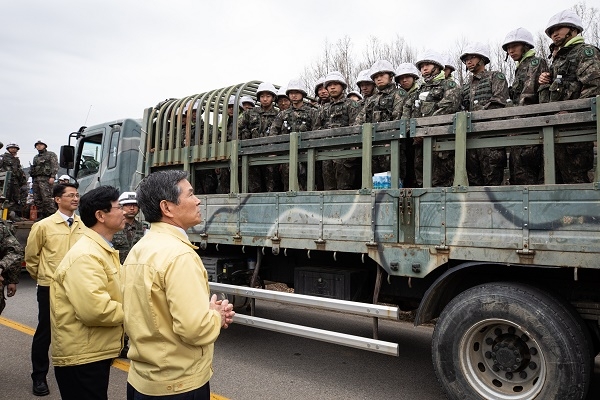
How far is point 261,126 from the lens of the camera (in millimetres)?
5625

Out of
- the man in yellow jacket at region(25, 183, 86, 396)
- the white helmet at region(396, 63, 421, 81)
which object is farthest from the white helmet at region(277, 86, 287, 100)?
the man in yellow jacket at region(25, 183, 86, 396)

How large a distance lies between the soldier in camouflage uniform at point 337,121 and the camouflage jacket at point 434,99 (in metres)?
0.68

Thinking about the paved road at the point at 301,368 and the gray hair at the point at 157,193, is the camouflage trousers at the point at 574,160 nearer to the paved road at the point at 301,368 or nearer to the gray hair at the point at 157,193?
the paved road at the point at 301,368

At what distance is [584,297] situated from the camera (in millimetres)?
3186

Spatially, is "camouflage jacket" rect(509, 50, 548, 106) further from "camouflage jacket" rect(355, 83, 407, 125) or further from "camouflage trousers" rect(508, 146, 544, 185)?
"camouflage jacket" rect(355, 83, 407, 125)

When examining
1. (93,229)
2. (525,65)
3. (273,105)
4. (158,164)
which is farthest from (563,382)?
(158,164)

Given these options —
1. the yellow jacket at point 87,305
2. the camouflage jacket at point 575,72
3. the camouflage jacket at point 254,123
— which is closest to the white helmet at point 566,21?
the camouflage jacket at point 575,72

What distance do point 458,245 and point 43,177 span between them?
31.3 ft

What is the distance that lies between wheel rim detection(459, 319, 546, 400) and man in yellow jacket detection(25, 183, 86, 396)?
3170 mm

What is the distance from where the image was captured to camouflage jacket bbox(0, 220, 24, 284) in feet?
11.7

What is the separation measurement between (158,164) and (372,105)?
8.90 feet

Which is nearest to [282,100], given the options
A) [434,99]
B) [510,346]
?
[434,99]

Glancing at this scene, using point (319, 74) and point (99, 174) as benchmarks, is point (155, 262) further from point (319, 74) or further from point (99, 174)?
point (319, 74)

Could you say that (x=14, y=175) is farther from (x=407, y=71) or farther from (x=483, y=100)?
(x=483, y=100)
